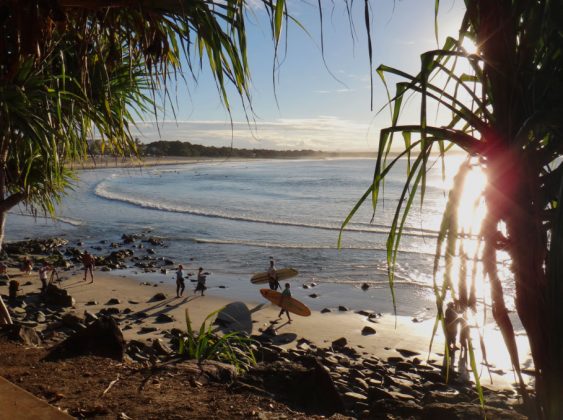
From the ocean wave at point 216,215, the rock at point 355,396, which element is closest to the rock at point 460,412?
the rock at point 355,396

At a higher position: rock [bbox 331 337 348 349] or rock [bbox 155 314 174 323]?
rock [bbox 331 337 348 349]

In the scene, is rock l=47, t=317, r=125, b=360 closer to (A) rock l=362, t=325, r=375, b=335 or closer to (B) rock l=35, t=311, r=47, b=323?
(B) rock l=35, t=311, r=47, b=323

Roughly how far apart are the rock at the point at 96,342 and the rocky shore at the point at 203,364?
1cm

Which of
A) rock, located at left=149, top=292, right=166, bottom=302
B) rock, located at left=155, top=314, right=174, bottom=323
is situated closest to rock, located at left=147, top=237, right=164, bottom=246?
rock, located at left=149, top=292, right=166, bottom=302

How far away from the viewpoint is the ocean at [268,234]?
53.2 ft

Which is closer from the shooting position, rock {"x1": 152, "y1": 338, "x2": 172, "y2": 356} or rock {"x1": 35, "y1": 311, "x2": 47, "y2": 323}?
rock {"x1": 152, "y1": 338, "x2": 172, "y2": 356}

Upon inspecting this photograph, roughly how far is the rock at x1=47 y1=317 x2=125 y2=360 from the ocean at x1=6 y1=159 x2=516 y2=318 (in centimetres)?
358

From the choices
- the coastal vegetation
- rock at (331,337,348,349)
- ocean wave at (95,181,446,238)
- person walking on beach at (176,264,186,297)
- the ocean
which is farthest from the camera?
ocean wave at (95,181,446,238)

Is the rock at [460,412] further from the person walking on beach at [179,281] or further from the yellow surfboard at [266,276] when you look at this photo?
the yellow surfboard at [266,276]

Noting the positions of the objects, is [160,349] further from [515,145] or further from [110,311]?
[515,145]

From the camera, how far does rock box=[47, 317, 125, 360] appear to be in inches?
202

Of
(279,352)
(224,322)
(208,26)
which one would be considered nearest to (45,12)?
(208,26)

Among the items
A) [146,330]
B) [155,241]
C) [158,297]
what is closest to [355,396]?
[146,330]

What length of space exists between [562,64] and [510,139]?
26cm
